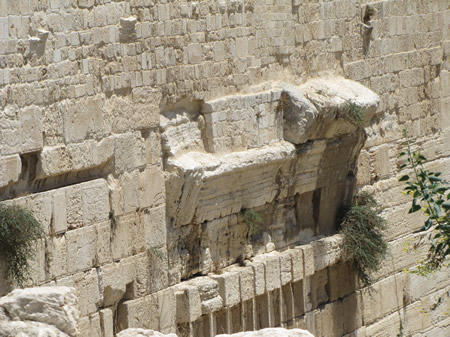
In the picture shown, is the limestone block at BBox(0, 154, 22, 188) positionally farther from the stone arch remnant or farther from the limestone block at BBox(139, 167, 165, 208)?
the stone arch remnant

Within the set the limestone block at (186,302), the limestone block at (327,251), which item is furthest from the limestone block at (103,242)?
the limestone block at (327,251)

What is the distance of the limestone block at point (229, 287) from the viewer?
1122cm

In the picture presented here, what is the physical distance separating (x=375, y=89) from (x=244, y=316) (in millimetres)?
3281

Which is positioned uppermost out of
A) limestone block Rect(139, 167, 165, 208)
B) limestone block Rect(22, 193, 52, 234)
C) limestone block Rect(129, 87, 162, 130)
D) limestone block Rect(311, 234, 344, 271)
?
limestone block Rect(129, 87, 162, 130)

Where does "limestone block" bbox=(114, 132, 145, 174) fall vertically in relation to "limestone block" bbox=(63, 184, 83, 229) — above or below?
above

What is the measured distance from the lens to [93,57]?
973cm

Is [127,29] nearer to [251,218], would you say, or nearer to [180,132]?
[180,132]

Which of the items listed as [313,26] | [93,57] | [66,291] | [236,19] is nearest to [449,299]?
[313,26]

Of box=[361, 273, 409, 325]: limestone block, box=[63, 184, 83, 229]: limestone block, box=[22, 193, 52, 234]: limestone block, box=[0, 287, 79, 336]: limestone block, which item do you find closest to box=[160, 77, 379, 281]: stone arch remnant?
box=[361, 273, 409, 325]: limestone block

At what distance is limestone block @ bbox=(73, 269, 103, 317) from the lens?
9.66 meters

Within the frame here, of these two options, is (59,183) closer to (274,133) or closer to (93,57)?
(93,57)

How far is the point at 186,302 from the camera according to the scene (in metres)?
10.8

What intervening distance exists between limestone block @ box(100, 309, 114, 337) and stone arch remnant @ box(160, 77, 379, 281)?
0.95 metres

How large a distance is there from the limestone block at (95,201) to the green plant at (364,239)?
3798mm
